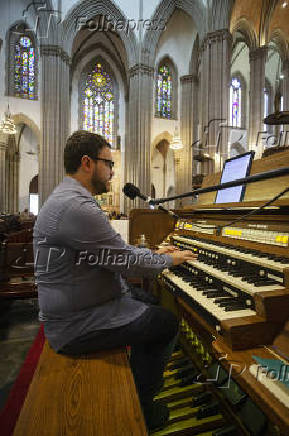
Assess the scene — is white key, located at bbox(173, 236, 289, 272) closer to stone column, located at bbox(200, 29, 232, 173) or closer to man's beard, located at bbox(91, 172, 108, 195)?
man's beard, located at bbox(91, 172, 108, 195)

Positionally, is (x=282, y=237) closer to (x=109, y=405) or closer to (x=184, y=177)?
(x=109, y=405)

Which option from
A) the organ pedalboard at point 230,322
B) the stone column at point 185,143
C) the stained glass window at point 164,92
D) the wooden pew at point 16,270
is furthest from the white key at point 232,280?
the stained glass window at point 164,92

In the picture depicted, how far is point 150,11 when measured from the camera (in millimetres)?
13633

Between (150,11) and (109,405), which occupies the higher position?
(150,11)

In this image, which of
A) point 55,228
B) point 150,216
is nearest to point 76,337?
point 55,228

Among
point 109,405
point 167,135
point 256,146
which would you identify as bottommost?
point 109,405

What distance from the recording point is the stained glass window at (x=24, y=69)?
1421cm

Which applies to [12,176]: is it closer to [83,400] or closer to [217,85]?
[217,85]

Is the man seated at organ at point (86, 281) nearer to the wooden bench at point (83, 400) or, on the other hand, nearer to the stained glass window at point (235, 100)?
the wooden bench at point (83, 400)

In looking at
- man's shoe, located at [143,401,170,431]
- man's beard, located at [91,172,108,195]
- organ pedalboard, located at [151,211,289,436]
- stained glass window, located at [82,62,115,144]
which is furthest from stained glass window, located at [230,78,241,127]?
man's shoe, located at [143,401,170,431]

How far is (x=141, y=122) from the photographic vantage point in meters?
13.7

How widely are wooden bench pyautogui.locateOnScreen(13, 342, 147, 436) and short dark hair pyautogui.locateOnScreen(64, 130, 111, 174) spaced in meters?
1.12

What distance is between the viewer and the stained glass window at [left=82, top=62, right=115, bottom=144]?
57.7 ft

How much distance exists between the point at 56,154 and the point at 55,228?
1235cm
